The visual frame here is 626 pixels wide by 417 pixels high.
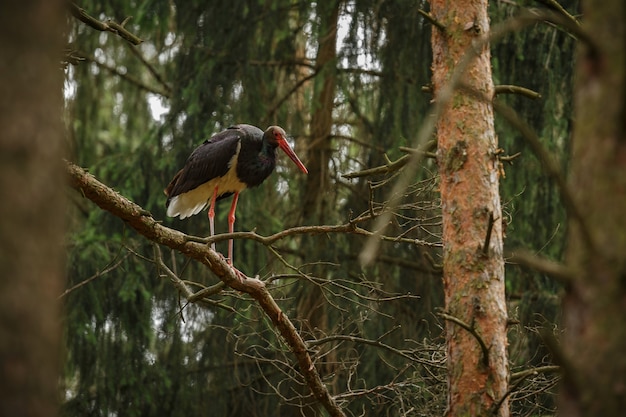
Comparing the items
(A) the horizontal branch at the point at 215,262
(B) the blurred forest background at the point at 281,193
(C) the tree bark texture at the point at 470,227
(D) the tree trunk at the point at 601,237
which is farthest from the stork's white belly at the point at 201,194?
(D) the tree trunk at the point at 601,237

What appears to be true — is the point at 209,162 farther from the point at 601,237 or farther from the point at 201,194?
the point at 601,237

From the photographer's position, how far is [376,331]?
312 inches

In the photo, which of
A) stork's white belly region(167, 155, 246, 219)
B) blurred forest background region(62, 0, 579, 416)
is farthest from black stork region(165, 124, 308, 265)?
blurred forest background region(62, 0, 579, 416)

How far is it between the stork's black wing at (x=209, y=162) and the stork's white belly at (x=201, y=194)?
105 mm

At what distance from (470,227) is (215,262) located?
1283 millimetres

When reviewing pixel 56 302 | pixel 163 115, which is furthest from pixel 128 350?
pixel 56 302

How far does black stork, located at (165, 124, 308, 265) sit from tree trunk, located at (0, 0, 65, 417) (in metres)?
5.61

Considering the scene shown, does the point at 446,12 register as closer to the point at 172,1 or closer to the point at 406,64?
the point at 406,64

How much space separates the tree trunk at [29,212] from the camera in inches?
57.9

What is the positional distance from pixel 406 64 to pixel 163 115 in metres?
2.23

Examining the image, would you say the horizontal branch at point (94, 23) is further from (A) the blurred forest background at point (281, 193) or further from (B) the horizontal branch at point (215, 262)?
(A) the blurred forest background at point (281, 193)

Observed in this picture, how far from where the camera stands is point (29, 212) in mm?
1501

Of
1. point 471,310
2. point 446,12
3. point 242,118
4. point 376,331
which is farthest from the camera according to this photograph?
point 242,118

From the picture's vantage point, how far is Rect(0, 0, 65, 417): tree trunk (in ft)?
4.83
